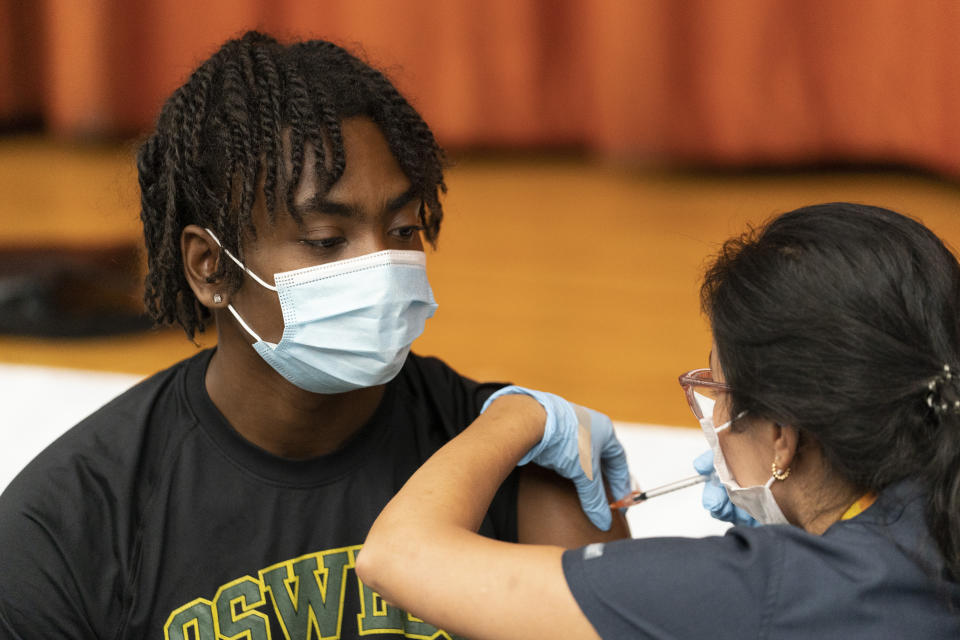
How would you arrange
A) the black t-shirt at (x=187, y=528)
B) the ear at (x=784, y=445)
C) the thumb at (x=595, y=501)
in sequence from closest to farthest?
1. the ear at (x=784, y=445)
2. the black t-shirt at (x=187, y=528)
3. the thumb at (x=595, y=501)

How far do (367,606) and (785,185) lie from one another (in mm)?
3722

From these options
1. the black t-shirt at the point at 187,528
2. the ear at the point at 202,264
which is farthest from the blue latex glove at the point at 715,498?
the ear at the point at 202,264

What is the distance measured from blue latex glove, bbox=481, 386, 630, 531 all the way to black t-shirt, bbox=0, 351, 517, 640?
13 centimetres

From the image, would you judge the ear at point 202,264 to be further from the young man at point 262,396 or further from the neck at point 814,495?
the neck at point 814,495

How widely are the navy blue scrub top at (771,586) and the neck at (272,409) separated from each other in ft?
1.58

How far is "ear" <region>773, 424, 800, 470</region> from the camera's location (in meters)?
1.11

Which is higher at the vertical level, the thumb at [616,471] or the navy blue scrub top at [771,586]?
the navy blue scrub top at [771,586]

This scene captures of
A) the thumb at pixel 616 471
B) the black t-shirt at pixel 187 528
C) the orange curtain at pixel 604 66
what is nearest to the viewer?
the black t-shirt at pixel 187 528

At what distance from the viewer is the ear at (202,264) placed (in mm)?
1394

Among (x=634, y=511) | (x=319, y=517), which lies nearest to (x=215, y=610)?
(x=319, y=517)

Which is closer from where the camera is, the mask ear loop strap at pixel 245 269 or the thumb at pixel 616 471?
the mask ear loop strap at pixel 245 269

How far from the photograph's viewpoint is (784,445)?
→ 1.13 meters

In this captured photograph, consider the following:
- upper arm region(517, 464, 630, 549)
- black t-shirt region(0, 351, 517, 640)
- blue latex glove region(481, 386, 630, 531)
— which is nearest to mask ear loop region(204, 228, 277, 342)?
black t-shirt region(0, 351, 517, 640)

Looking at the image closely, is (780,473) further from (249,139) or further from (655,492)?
(249,139)
